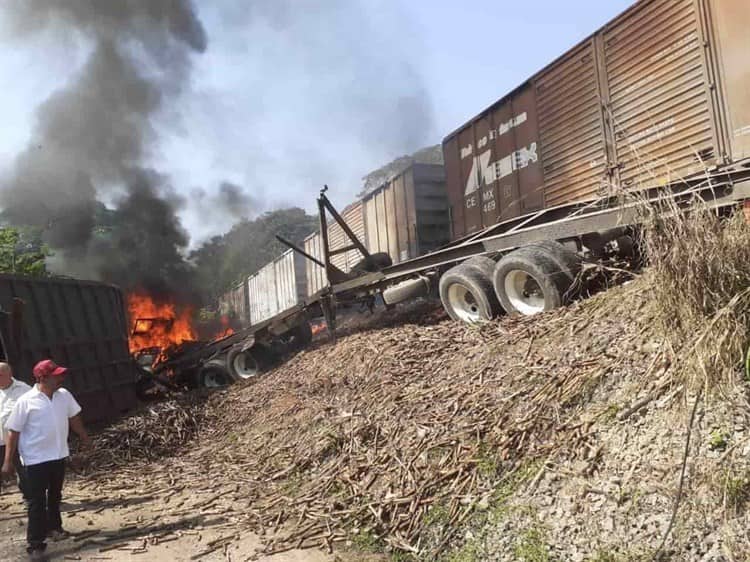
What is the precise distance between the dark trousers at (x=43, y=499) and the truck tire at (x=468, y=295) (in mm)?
4378

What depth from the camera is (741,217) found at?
346cm

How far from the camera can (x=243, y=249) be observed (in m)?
33.0

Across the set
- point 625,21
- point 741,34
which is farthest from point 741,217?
point 625,21

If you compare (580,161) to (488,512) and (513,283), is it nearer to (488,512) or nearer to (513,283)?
(513,283)

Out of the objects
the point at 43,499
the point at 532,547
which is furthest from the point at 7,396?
the point at 532,547


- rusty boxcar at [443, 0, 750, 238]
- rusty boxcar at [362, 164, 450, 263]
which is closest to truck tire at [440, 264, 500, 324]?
rusty boxcar at [443, 0, 750, 238]

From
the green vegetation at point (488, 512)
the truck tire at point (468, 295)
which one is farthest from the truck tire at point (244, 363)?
the green vegetation at point (488, 512)

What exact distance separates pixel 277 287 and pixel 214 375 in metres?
10.5

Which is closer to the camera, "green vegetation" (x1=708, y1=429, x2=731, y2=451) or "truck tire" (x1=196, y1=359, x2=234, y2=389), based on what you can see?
"green vegetation" (x1=708, y1=429, x2=731, y2=451)

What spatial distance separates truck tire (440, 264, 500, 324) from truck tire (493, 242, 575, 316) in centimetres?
18

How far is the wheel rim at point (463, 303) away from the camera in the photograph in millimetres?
6840

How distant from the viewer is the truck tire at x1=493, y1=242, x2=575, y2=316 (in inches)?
221

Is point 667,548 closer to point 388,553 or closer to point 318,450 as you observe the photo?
point 388,553

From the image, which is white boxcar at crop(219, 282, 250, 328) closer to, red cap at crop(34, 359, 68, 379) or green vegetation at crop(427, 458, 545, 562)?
red cap at crop(34, 359, 68, 379)
